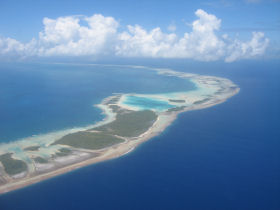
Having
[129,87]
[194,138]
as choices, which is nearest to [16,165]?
[194,138]

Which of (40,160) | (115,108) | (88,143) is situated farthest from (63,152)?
(115,108)

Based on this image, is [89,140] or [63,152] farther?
[89,140]

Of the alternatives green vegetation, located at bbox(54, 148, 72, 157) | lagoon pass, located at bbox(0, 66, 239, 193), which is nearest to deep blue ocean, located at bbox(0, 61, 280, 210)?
lagoon pass, located at bbox(0, 66, 239, 193)

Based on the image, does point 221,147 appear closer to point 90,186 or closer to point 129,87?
point 90,186

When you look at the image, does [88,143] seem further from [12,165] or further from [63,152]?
[12,165]

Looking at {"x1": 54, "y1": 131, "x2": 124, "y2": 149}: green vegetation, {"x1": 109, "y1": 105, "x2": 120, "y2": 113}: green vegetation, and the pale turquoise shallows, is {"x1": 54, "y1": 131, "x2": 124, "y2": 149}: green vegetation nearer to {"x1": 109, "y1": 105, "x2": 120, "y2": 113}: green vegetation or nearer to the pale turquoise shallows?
{"x1": 109, "y1": 105, "x2": 120, "y2": 113}: green vegetation

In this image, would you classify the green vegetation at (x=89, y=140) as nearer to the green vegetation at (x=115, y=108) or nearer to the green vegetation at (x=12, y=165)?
the green vegetation at (x=12, y=165)
